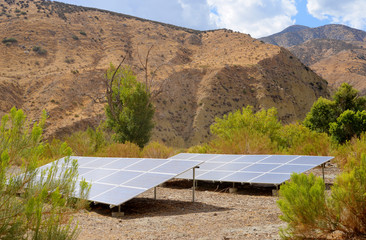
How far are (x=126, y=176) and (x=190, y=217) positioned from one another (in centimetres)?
245

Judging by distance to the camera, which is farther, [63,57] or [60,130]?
[63,57]

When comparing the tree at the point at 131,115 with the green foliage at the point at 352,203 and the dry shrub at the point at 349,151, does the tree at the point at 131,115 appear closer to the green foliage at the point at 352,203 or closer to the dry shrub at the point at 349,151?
the dry shrub at the point at 349,151

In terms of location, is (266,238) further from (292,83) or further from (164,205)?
(292,83)

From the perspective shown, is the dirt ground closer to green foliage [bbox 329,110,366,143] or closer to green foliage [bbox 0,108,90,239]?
green foliage [bbox 0,108,90,239]

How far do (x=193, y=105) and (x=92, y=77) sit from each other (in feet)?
43.9

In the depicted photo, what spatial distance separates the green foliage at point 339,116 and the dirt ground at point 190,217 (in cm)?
1073

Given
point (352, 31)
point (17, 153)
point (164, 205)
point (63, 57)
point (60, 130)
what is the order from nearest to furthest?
point (17, 153), point (164, 205), point (60, 130), point (63, 57), point (352, 31)

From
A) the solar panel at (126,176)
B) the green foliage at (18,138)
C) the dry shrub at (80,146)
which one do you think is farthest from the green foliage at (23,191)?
the dry shrub at (80,146)

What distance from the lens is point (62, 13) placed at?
63219 millimetres

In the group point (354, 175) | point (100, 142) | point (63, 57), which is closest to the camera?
point (354, 175)

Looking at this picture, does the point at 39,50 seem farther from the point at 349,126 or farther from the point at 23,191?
the point at 23,191

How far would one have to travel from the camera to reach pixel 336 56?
85062mm

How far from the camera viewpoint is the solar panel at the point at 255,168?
37.2ft

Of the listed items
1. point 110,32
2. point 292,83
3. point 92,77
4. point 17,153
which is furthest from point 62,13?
point 17,153
